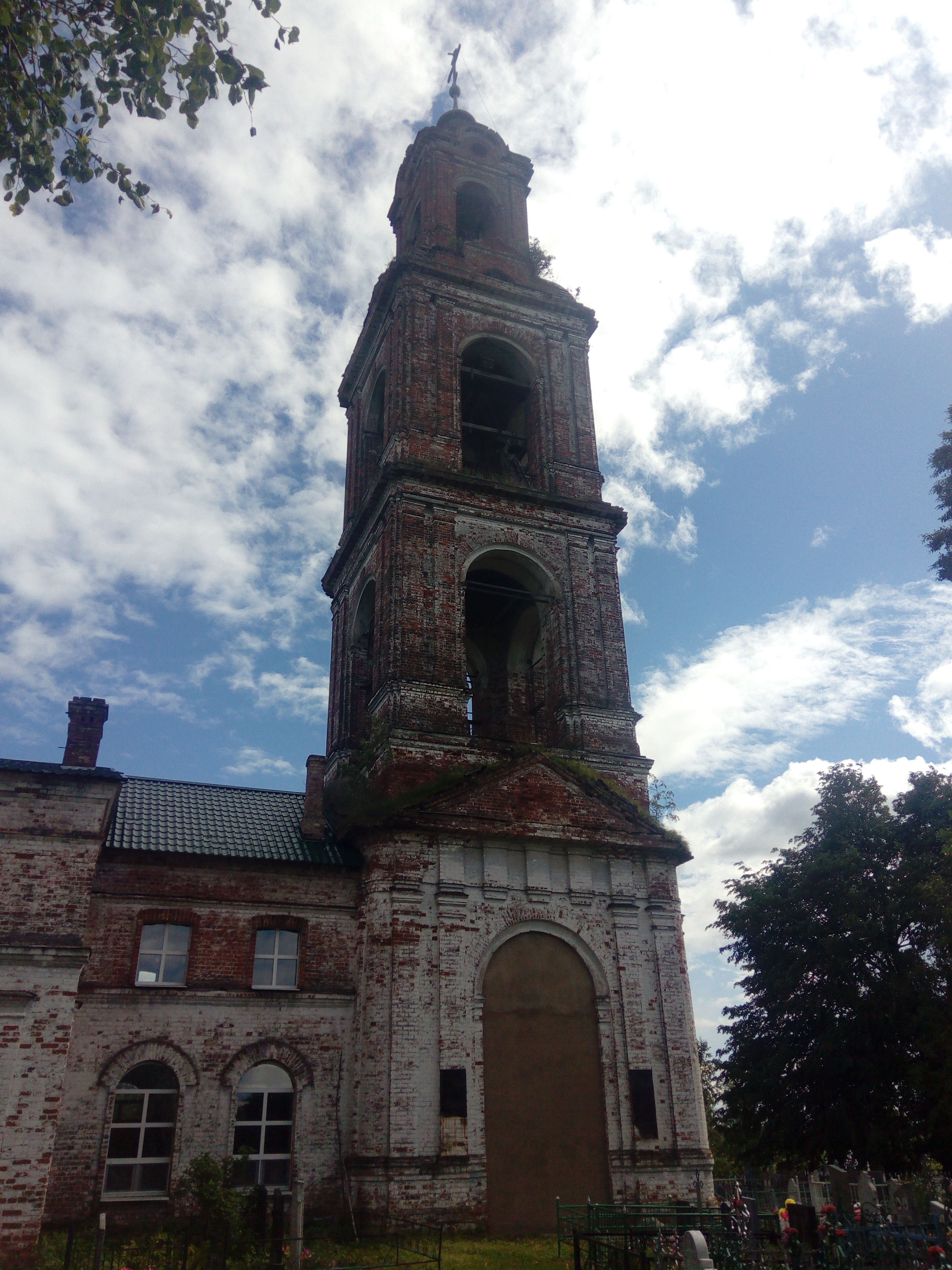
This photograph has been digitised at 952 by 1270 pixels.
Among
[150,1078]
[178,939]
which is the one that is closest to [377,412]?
[178,939]

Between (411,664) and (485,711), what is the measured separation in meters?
4.25

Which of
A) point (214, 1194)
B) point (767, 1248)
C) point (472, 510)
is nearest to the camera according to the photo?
point (214, 1194)

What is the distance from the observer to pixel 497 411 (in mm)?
26516

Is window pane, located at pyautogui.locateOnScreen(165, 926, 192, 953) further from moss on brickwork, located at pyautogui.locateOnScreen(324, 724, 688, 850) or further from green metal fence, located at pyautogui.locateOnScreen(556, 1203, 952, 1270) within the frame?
green metal fence, located at pyautogui.locateOnScreen(556, 1203, 952, 1270)

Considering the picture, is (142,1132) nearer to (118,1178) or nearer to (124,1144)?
(124,1144)

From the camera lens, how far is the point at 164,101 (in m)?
7.35

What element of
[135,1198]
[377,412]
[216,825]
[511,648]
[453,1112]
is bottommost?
[135,1198]

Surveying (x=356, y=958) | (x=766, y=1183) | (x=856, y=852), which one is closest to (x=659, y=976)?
(x=356, y=958)

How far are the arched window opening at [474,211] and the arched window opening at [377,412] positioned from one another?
219 inches

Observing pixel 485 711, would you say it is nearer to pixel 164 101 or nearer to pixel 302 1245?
pixel 302 1245

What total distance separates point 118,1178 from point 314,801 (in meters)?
7.34

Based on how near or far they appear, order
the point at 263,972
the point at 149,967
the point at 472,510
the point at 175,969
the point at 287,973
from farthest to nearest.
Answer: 1. the point at 472,510
2. the point at 287,973
3. the point at 263,972
4. the point at 175,969
5. the point at 149,967

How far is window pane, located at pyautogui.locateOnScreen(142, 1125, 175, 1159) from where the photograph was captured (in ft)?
48.5

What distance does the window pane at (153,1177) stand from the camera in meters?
14.6
